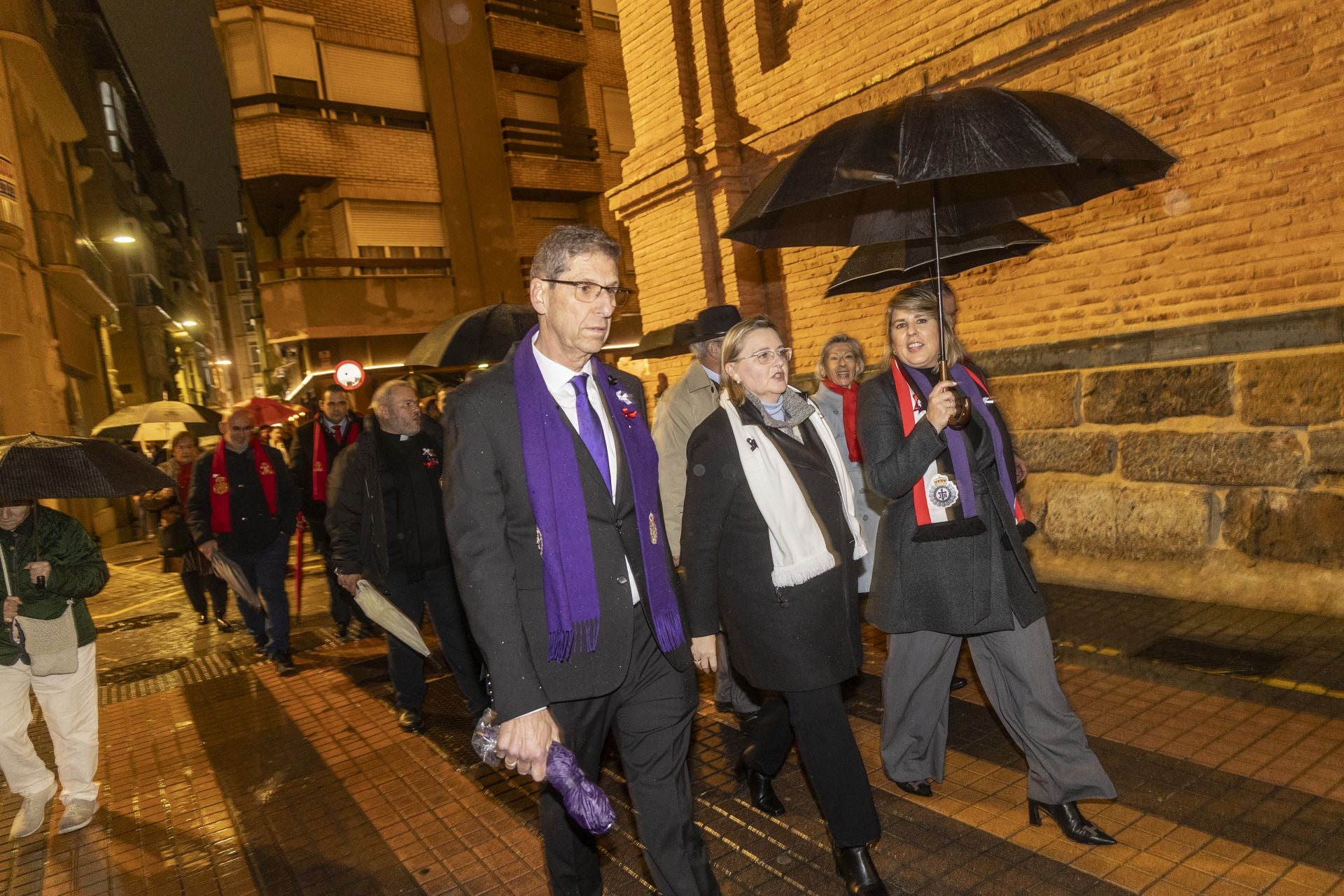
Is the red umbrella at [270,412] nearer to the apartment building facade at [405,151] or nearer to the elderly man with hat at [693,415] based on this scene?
the elderly man with hat at [693,415]

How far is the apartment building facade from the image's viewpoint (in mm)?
22781

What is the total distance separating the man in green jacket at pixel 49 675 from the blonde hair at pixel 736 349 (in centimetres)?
363

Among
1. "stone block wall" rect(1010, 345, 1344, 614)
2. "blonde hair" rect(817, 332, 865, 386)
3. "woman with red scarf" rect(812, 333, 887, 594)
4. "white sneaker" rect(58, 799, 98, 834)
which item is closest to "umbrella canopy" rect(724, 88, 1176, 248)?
"woman with red scarf" rect(812, 333, 887, 594)

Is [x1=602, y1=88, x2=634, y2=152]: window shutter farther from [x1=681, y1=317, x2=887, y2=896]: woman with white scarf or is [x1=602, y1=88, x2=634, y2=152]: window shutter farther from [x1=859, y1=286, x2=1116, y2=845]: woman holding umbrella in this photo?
[x1=681, y1=317, x2=887, y2=896]: woman with white scarf

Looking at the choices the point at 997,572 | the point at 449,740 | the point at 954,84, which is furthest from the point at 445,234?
the point at 997,572

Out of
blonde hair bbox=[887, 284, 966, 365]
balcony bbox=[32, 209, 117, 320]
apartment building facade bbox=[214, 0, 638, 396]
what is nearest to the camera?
blonde hair bbox=[887, 284, 966, 365]

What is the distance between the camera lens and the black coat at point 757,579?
3.10m

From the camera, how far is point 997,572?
332cm

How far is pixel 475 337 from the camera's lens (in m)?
6.90

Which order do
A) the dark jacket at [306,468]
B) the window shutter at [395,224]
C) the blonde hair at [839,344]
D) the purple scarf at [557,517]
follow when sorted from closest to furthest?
1. the purple scarf at [557,517]
2. the blonde hair at [839,344]
3. the dark jacket at [306,468]
4. the window shutter at [395,224]

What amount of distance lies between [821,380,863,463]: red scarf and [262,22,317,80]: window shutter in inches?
868

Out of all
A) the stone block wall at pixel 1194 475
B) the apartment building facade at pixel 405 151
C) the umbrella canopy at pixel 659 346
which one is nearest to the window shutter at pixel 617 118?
the apartment building facade at pixel 405 151

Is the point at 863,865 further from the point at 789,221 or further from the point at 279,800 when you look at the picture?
the point at 279,800

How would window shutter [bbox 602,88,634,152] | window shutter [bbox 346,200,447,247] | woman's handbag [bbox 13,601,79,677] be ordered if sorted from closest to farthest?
woman's handbag [bbox 13,601,79,677] < window shutter [bbox 346,200,447,247] < window shutter [bbox 602,88,634,152]
